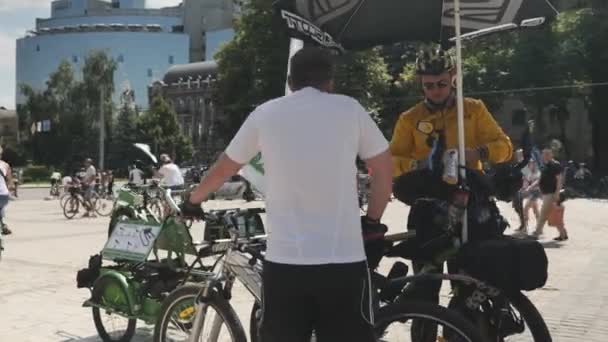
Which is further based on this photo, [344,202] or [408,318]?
[408,318]

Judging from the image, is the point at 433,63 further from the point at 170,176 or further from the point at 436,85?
the point at 170,176

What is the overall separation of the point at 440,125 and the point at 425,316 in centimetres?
133

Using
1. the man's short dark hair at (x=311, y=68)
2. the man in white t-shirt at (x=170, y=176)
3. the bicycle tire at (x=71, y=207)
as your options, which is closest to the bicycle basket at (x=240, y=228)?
the man's short dark hair at (x=311, y=68)

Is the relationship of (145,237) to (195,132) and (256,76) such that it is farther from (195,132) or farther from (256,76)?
(195,132)

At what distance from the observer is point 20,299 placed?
25.0 ft

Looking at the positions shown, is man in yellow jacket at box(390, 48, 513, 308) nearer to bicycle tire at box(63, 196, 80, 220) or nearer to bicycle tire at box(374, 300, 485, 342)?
bicycle tire at box(374, 300, 485, 342)

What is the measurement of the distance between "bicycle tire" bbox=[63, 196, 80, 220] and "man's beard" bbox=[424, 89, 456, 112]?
17144 millimetres

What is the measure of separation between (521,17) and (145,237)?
10.5ft

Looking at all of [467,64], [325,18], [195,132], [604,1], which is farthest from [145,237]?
[195,132]

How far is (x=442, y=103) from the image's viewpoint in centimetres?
426

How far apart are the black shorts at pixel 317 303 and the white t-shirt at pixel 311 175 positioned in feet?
0.16

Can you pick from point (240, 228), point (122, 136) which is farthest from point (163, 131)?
point (240, 228)

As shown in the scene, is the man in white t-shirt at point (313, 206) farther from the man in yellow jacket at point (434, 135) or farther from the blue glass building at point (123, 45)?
the blue glass building at point (123, 45)

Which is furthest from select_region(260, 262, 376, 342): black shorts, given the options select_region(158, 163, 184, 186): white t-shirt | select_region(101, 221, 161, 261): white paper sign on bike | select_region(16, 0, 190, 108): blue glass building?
select_region(16, 0, 190, 108): blue glass building
